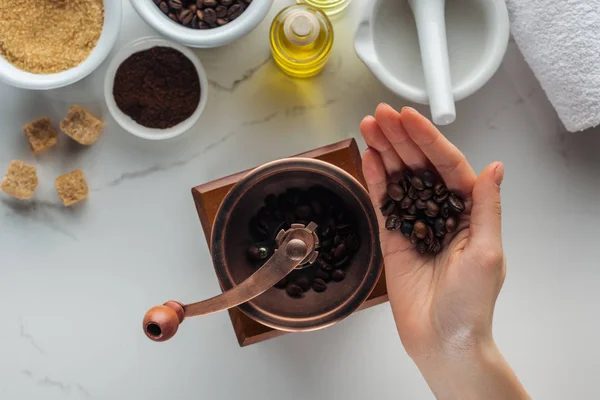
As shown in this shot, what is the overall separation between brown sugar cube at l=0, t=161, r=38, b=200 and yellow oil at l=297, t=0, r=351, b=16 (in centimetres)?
60

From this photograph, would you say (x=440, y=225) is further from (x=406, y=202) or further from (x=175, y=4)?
(x=175, y=4)

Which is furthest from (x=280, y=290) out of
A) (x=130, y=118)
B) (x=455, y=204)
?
(x=130, y=118)

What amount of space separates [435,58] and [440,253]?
1.07ft

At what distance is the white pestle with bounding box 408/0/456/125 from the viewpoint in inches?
46.5

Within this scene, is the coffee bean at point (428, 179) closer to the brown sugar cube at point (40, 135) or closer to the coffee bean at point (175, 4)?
the coffee bean at point (175, 4)

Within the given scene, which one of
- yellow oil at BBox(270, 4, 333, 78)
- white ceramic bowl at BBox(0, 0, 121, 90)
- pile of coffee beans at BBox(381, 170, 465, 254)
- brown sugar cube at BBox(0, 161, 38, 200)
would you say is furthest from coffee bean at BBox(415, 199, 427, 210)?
brown sugar cube at BBox(0, 161, 38, 200)

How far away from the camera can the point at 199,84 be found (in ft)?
4.29

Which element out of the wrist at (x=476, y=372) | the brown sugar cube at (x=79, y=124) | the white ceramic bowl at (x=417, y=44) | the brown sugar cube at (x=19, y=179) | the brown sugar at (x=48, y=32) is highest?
the brown sugar at (x=48, y=32)

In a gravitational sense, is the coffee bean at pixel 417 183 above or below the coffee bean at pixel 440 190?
above

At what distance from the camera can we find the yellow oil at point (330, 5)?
1326 millimetres

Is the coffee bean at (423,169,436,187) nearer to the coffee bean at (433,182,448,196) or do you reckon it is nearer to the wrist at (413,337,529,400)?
the coffee bean at (433,182,448,196)

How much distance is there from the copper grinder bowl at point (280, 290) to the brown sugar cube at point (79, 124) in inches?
14.0

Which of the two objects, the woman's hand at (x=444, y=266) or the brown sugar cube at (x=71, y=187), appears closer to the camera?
the woman's hand at (x=444, y=266)

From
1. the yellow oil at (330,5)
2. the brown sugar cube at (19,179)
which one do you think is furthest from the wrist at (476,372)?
the brown sugar cube at (19,179)
